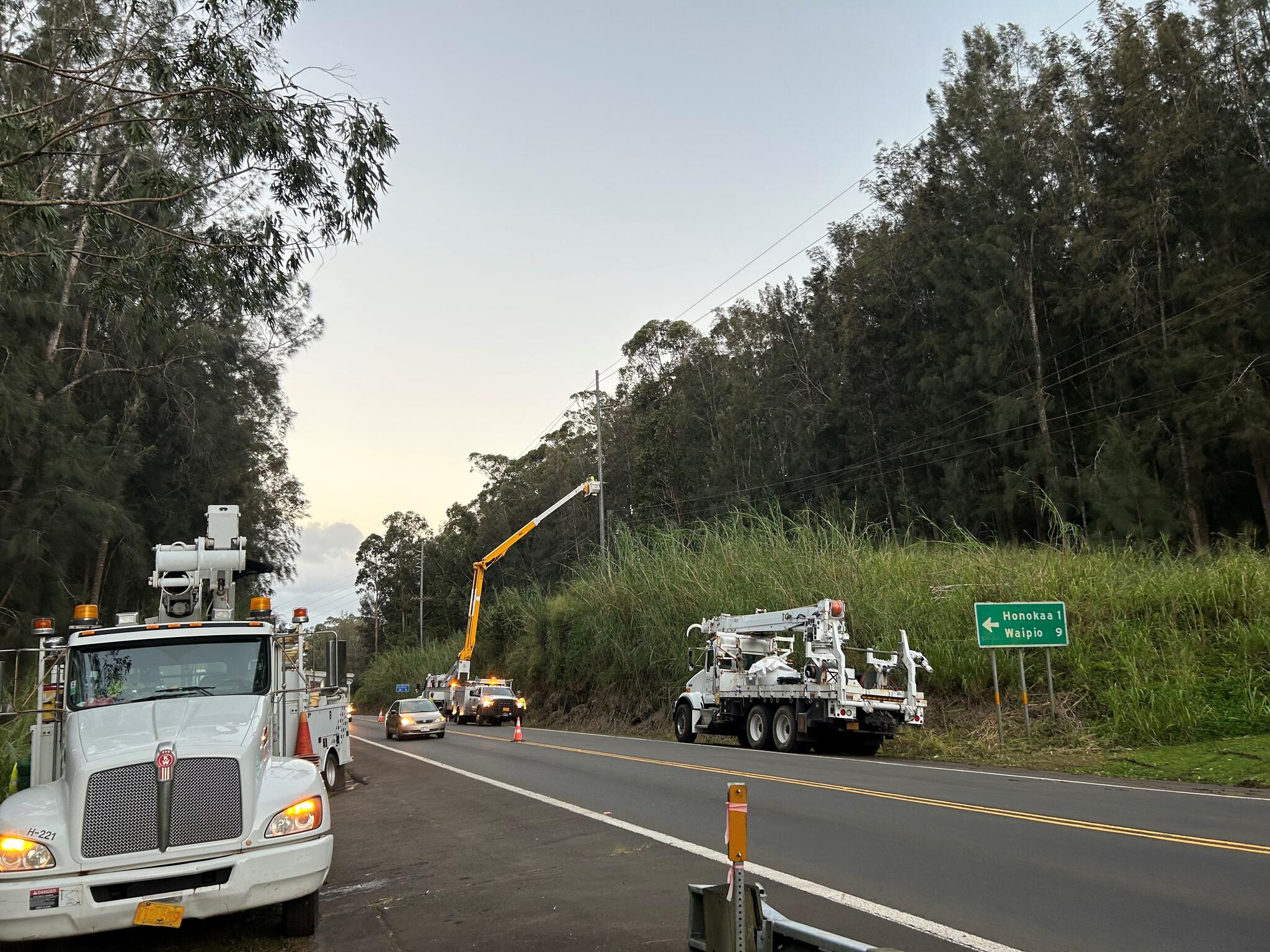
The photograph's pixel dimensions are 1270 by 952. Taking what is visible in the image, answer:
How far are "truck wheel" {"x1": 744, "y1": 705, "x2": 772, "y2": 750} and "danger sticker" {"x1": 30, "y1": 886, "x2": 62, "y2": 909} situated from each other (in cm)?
1711

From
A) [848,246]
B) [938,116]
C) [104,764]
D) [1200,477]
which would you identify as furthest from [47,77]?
[848,246]

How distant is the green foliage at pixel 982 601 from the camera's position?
62.8 feet

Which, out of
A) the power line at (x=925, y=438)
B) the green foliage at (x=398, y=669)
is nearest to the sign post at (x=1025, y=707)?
the power line at (x=925, y=438)

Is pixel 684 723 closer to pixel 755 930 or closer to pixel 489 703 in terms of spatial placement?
pixel 489 703

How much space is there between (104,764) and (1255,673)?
1968 centimetres

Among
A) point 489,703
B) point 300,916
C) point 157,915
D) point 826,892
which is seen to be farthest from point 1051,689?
point 489,703

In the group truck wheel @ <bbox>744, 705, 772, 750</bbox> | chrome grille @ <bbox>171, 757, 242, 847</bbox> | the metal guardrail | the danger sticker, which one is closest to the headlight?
the danger sticker

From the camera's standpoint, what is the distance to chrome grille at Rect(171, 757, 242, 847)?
6.62 m

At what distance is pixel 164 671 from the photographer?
8391mm

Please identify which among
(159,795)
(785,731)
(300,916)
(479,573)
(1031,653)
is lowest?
(785,731)

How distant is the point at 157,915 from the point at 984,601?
20671 mm

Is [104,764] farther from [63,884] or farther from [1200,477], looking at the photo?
[1200,477]

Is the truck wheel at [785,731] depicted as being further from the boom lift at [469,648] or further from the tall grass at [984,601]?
the boom lift at [469,648]

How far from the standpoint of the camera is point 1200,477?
1241 inches
